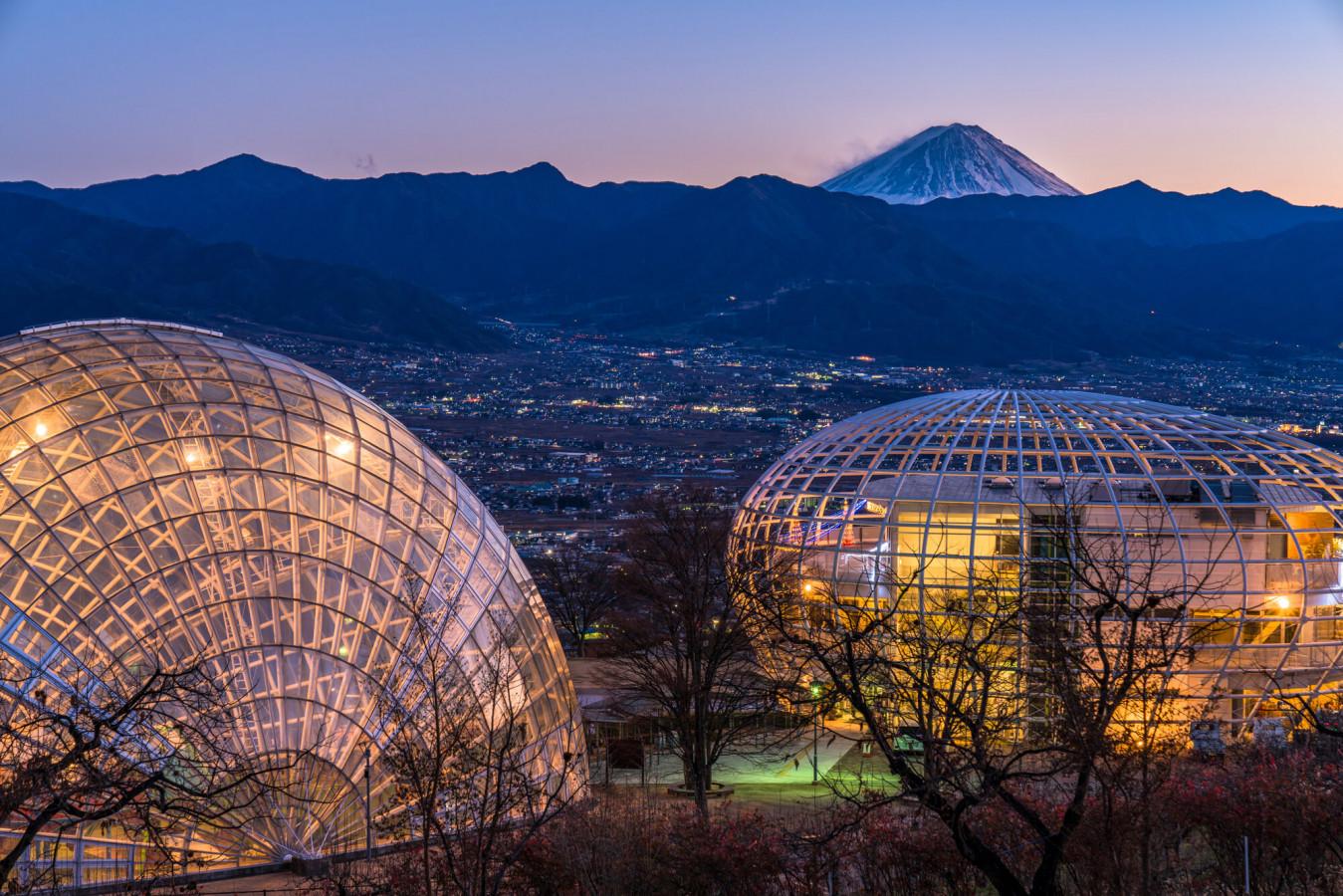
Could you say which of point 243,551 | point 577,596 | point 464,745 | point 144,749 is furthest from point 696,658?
point 577,596

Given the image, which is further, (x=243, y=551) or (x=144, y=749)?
(x=243, y=551)

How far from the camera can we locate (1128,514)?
41.2 m

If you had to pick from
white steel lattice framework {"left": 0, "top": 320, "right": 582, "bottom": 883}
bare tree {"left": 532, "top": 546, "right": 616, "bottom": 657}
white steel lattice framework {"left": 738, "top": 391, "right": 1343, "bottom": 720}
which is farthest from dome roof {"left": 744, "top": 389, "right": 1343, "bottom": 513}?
bare tree {"left": 532, "top": 546, "right": 616, "bottom": 657}

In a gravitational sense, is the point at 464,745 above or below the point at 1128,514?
below

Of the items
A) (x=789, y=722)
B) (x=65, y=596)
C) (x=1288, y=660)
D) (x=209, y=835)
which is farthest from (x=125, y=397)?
(x=1288, y=660)

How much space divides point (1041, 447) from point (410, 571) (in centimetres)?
2093

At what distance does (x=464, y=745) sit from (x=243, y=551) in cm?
622

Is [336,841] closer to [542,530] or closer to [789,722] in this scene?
[789,722]

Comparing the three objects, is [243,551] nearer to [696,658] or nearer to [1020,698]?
[1020,698]

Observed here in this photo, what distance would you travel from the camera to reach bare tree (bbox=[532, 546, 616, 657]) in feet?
223

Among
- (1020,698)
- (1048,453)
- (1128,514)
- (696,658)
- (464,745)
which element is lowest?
(696,658)

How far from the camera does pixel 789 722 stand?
45.5 metres

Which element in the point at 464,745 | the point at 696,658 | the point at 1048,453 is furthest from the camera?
the point at 1048,453

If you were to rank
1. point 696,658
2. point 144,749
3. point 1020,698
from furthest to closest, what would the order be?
point 696,658 < point 1020,698 < point 144,749
